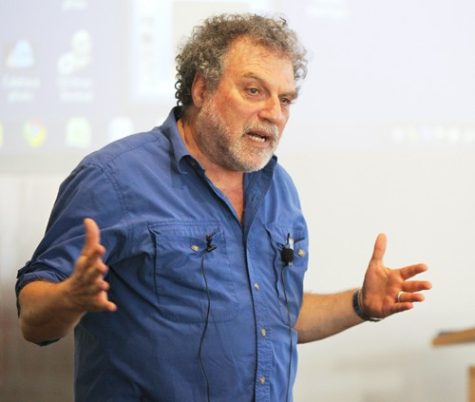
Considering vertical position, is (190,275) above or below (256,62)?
below

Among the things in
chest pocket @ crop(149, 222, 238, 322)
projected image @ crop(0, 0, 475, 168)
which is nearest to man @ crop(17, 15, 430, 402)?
chest pocket @ crop(149, 222, 238, 322)

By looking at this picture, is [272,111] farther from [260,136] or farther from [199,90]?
[199,90]

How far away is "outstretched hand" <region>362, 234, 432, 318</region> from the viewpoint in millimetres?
2047

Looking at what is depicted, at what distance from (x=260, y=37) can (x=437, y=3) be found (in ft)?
3.30

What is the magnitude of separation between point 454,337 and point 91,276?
151cm

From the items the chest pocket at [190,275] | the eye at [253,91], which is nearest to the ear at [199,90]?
the eye at [253,91]

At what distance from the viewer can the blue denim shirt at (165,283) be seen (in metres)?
1.87

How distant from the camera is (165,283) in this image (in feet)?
6.23

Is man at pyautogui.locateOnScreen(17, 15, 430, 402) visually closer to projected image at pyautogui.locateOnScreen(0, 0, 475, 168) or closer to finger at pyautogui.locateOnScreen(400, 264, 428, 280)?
finger at pyautogui.locateOnScreen(400, 264, 428, 280)

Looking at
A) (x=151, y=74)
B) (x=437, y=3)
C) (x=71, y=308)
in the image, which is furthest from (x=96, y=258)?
(x=437, y=3)

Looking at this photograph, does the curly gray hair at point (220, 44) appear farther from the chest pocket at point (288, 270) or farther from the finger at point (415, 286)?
the finger at point (415, 286)

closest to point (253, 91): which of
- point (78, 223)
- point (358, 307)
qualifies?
point (78, 223)

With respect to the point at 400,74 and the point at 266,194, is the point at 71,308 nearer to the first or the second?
the point at 266,194

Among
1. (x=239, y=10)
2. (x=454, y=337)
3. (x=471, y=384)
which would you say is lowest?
(x=471, y=384)
